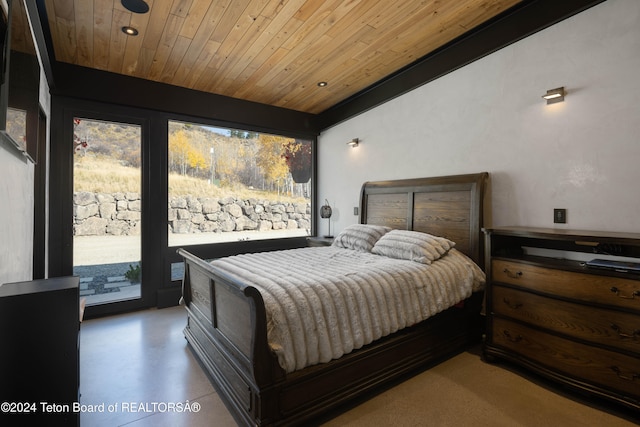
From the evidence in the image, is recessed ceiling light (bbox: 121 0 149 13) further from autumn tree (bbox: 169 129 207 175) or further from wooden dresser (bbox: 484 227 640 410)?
wooden dresser (bbox: 484 227 640 410)

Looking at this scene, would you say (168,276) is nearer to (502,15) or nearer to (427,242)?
(427,242)

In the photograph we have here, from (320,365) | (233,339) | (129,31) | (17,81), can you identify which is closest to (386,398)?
(320,365)

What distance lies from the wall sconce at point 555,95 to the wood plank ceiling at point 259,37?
78 cm

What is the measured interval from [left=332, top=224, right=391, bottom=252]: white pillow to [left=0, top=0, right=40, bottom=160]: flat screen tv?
8.85 ft

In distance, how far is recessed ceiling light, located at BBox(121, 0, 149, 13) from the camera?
7.34 feet

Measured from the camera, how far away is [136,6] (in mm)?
2281

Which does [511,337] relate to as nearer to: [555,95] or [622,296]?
[622,296]

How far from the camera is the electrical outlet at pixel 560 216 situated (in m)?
2.31

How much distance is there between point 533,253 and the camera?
2.49 m

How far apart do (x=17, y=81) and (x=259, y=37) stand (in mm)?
1799

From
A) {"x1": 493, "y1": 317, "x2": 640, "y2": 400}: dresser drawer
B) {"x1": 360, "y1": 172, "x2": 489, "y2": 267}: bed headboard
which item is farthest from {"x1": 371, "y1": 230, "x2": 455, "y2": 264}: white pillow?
{"x1": 493, "y1": 317, "x2": 640, "y2": 400}: dresser drawer

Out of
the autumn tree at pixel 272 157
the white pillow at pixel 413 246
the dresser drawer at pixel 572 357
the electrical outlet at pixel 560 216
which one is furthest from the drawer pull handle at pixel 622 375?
the autumn tree at pixel 272 157

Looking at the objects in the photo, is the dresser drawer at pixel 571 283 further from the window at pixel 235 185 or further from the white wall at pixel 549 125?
the window at pixel 235 185

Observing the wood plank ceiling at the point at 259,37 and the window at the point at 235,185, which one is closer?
the wood plank ceiling at the point at 259,37
